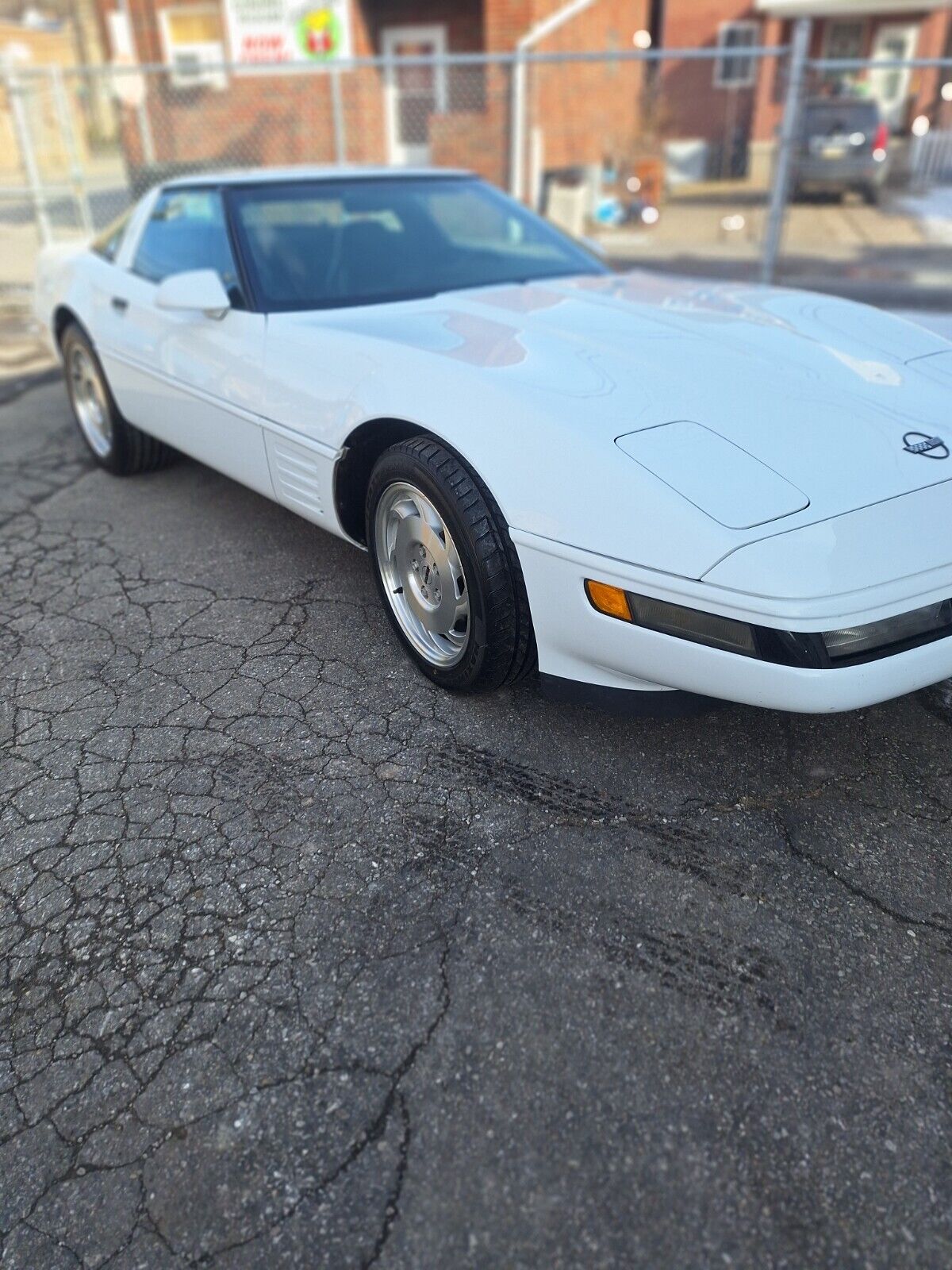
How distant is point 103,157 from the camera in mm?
20734

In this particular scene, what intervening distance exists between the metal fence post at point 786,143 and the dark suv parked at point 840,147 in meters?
7.45

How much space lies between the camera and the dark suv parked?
13.5 meters

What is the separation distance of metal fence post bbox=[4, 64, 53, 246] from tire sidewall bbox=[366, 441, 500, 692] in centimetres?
770

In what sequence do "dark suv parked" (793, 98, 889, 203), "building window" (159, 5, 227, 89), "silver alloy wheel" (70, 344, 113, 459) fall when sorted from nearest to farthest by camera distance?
"silver alloy wheel" (70, 344, 113, 459), "dark suv parked" (793, 98, 889, 203), "building window" (159, 5, 227, 89)

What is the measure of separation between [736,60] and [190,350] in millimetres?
21201

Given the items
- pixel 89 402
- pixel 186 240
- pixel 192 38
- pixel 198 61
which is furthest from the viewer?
pixel 192 38

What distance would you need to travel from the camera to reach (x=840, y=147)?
1389 cm

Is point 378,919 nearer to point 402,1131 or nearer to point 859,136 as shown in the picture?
point 402,1131

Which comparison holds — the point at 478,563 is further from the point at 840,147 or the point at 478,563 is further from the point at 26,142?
the point at 840,147

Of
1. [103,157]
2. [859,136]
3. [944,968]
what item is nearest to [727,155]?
[859,136]

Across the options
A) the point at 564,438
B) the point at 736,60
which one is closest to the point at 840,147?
the point at 736,60

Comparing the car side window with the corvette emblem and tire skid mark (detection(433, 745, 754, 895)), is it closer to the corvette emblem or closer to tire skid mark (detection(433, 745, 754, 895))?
tire skid mark (detection(433, 745, 754, 895))

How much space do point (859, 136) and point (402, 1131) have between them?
52.0 ft

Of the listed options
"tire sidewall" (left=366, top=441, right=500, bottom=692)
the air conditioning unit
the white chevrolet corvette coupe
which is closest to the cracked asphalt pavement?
"tire sidewall" (left=366, top=441, right=500, bottom=692)
